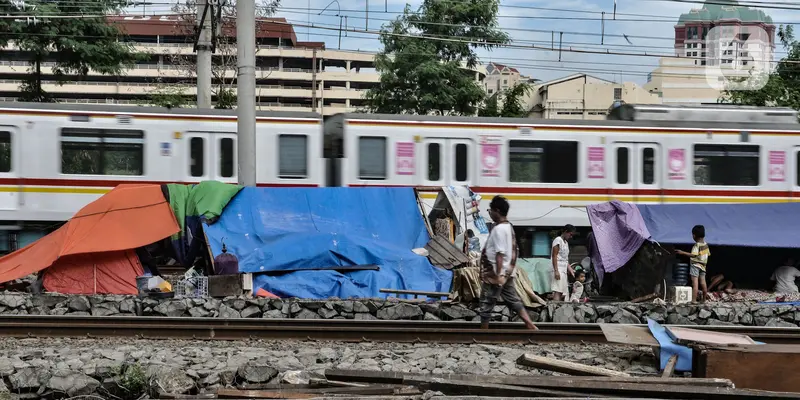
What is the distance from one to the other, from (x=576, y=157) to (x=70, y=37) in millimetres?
15991

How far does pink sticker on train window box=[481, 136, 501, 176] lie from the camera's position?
17.4m

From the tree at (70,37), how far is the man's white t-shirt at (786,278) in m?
19.9

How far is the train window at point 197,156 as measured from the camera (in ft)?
55.6

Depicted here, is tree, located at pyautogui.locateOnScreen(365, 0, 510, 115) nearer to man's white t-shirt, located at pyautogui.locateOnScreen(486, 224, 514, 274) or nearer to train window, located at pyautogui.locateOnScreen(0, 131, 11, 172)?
train window, located at pyautogui.locateOnScreen(0, 131, 11, 172)

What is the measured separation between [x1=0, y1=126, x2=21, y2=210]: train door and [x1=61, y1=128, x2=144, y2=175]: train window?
2.84 ft

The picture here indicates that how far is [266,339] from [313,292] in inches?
88.7

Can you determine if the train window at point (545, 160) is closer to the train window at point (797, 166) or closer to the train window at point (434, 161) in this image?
the train window at point (434, 161)

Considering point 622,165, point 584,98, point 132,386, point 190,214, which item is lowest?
point 132,386

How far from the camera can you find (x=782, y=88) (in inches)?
1143

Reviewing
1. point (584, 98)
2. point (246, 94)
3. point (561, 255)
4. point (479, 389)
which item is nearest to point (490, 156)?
point (561, 255)

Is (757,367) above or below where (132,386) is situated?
above

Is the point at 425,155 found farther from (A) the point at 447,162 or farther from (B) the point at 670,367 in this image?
(B) the point at 670,367

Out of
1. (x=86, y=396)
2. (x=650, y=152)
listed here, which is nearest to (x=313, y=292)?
(x=86, y=396)

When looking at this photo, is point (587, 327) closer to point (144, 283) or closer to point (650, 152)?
point (144, 283)
